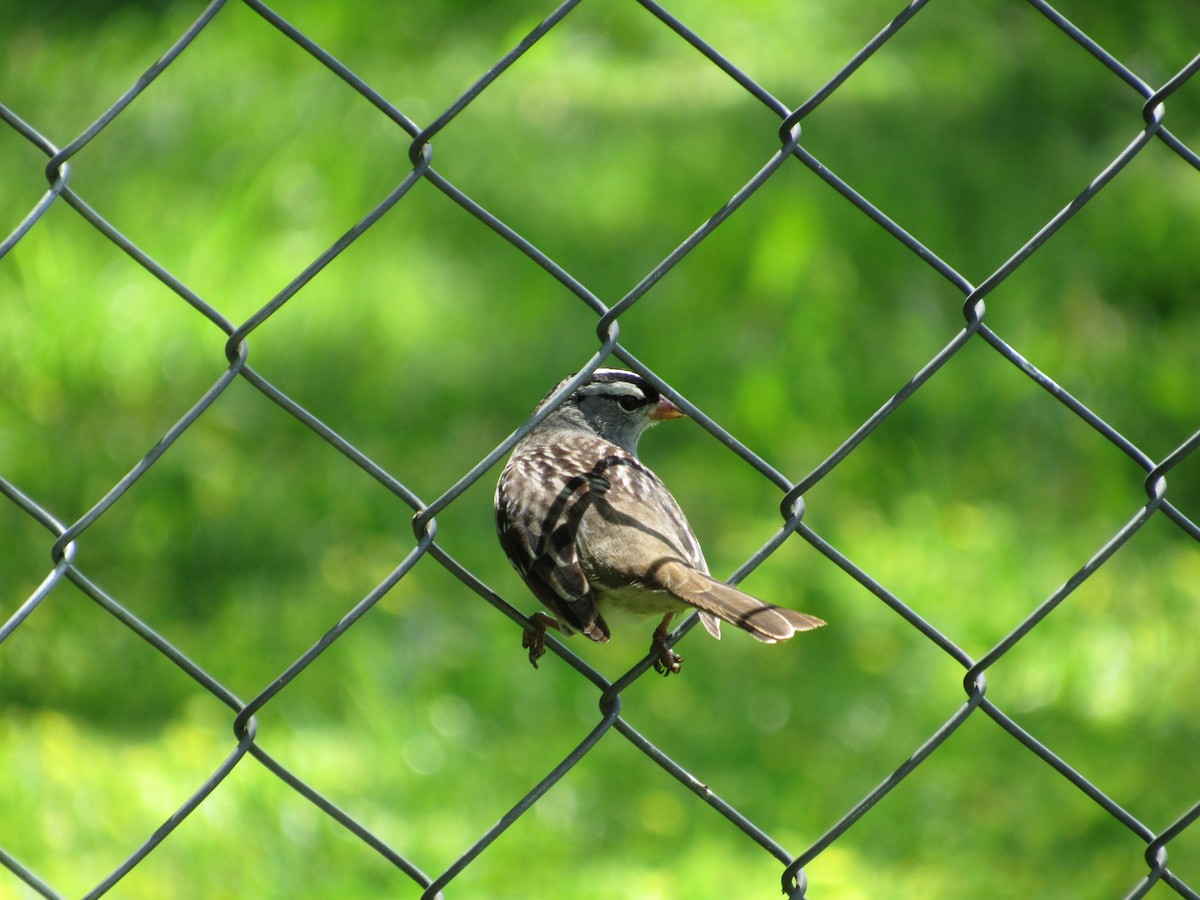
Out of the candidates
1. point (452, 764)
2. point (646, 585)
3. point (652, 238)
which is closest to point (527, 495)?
point (646, 585)

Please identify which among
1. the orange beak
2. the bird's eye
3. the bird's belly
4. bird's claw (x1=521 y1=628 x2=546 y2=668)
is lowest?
bird's claw (x1=521 y1=628 x2=546 y2=668)

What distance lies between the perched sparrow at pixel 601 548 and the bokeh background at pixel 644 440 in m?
1.31

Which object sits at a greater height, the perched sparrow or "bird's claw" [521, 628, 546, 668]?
the perched sparrow

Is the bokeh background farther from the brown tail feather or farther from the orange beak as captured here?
the brown tail feather

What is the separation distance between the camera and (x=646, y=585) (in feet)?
9.88

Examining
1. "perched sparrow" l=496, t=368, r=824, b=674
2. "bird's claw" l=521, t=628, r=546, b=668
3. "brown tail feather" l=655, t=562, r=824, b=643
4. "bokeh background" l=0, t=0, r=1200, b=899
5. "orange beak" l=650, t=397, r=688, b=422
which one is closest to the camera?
"brown tail feather" l=655, t=562, r=824, b=643

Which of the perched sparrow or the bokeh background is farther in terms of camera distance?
the bokeh background

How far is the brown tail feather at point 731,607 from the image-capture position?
257cm

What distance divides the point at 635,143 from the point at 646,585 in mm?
3753

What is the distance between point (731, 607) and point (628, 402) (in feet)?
4.42

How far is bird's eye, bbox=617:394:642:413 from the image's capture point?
395cm

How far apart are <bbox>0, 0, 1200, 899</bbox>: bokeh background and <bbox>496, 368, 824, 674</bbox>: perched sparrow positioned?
131cm

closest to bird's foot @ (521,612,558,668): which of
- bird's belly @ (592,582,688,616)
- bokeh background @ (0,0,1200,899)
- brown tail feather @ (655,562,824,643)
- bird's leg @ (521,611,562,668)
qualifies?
bird's leg @ (521,611,562,668)

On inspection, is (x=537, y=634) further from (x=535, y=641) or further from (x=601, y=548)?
(x=601, y=548)
